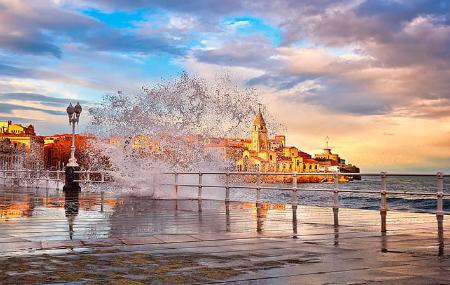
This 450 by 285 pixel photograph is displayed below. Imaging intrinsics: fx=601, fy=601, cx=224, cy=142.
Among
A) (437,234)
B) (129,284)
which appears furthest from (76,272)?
(437,234)

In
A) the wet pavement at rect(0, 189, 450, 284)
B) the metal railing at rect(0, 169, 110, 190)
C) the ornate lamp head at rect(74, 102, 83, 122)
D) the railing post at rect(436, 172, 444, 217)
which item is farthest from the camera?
the metal railing at rect(0, 169, 110, 190)

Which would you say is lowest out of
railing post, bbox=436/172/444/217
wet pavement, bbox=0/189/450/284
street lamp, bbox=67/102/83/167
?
wet pavement, bbox=0/189/450/284

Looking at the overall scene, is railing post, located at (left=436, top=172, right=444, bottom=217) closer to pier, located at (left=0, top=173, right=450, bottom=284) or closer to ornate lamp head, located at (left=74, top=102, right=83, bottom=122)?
pier, located at (left=0, top=173, right=450, bottom=284)

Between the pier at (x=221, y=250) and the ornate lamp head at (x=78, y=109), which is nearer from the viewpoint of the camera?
the pier at (x=221, y=250)

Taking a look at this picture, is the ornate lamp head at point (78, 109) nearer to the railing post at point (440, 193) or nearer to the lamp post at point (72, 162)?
the lamp post at point (72, 162)

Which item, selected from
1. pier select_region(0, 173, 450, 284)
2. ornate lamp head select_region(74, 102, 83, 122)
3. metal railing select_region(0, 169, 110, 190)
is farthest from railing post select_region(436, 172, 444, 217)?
ornate lamp head select_region(74, 102, 83, 122)

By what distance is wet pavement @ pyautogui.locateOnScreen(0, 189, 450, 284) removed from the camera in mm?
7117

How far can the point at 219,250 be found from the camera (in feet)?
31.3

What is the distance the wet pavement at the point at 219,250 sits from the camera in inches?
280

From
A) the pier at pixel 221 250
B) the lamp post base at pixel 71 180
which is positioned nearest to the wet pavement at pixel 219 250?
the pier at pixel 221 250

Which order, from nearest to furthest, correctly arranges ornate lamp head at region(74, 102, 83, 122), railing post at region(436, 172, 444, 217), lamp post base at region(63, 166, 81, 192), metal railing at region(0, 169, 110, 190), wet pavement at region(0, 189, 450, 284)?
wet pavement at region(0, 189, 450, 284)
railing post at region(436, 172, 444, 217)
ornate lamp head at region(74, 102, 83, 122)
lamp post base at region(63, 166, 81, 192)
metal railing at region(0, 169, 110, 190)

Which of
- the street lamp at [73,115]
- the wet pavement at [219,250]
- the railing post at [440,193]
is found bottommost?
the wet pavement at [219,250]

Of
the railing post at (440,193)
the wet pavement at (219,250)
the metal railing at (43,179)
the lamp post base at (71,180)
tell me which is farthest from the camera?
the metal railing at (43,179)

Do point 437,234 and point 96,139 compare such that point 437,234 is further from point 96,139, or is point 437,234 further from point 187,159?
point 96,139
